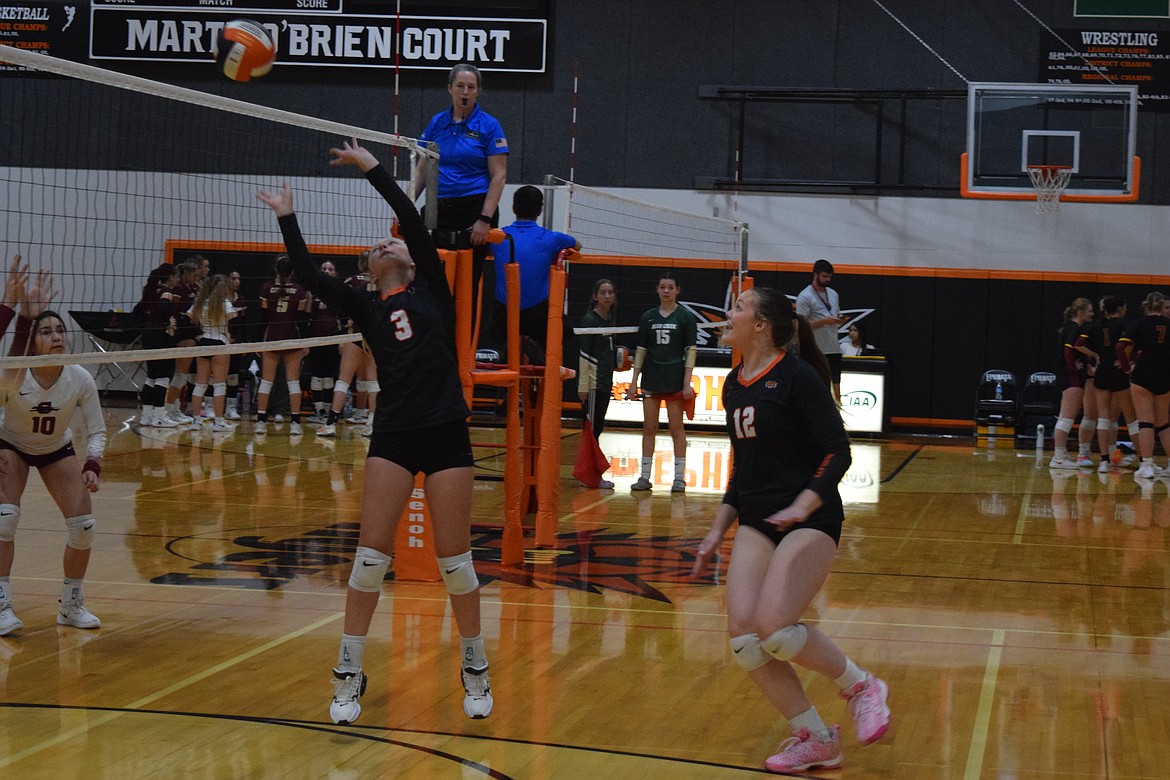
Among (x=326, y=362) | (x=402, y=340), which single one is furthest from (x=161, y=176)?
(x=402, y=340)

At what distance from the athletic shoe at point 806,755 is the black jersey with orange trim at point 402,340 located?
1.70 m

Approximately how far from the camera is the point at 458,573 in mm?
4844

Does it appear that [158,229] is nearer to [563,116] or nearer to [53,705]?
[563,116]

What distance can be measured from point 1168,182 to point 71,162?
16067 millimetres

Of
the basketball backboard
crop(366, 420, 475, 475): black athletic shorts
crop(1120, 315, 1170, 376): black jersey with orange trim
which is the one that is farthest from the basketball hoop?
crop(366, 420, 475, 475): black athletic shorts

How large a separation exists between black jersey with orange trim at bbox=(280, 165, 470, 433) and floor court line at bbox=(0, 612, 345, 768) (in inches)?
54.7

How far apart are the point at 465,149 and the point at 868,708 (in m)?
4.23

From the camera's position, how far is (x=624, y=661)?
577 centimetres

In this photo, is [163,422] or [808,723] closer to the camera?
[808,723]

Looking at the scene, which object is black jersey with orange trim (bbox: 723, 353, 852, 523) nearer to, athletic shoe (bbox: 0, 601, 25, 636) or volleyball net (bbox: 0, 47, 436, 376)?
athletic shoe (bbox: 0, 601, 25, 636)

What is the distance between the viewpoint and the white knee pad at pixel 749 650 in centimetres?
424

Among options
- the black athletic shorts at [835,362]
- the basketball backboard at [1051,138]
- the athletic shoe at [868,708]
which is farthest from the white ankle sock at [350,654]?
the basketball backboard at [1051,138]

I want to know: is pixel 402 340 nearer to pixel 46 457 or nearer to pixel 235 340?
pixel 46 457

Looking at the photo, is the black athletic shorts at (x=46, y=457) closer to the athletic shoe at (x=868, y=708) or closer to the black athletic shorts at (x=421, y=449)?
the black athletic shorts at (x=421, y=449)
